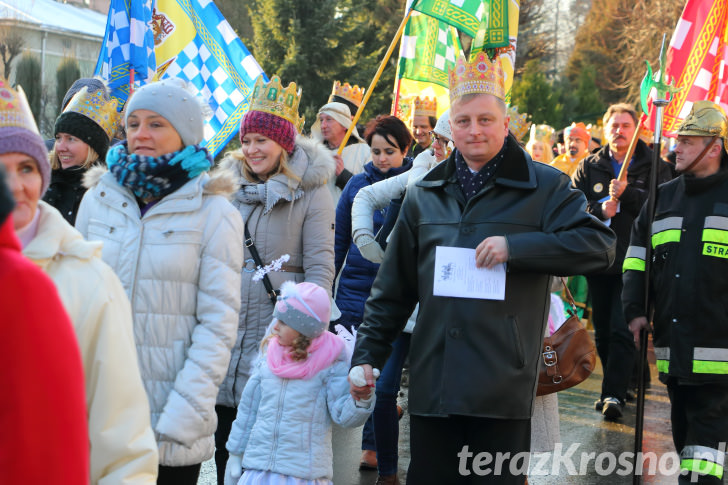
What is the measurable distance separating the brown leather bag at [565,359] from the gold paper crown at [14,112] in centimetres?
310

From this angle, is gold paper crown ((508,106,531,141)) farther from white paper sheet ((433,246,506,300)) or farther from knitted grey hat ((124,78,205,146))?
knitted grey hat ((124,78,205,146))

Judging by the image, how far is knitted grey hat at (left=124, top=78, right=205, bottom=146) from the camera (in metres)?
3.70

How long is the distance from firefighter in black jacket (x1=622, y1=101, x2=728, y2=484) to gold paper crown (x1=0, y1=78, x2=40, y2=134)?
388 centimetres

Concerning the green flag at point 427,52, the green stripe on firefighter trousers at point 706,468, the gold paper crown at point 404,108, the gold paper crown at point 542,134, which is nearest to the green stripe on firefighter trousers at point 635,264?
the green stripe on firefighter trousers at point 706,468

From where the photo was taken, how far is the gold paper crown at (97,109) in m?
5.36

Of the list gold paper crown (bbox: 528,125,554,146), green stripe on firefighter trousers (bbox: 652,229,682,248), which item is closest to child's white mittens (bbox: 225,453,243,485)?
green stripe on firefighter trousers (bbox: 652,229,682,248)

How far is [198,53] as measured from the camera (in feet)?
29.1

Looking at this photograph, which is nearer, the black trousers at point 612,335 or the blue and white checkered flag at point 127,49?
the blue and white checkered flag at point 127,49

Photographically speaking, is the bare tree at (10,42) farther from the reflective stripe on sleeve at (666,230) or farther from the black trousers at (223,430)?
the reflective stripe on sleeve at (666,230)

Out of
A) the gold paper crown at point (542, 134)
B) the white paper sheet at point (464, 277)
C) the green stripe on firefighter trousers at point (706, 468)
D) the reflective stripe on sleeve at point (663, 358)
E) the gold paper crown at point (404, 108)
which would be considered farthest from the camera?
the gold paper crown at point (542, 134)

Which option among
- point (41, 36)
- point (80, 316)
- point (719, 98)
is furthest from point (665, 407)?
point (41, 36)

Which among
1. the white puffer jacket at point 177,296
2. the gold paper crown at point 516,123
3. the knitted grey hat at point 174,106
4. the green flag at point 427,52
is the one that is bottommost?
the white puffer jacket at point 177,296

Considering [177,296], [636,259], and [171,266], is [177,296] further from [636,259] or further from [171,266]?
[636,259]

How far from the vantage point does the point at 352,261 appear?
6.27 metres
